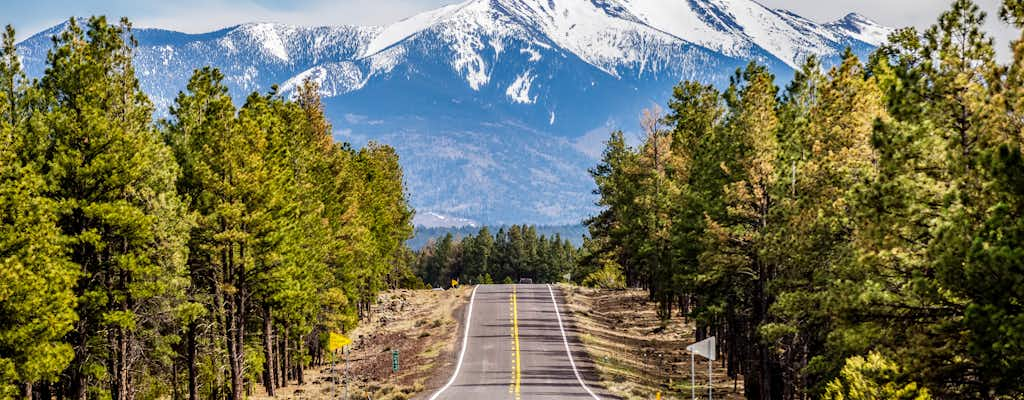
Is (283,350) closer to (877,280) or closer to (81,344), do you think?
(81,344)

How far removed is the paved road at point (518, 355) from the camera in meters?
34.9

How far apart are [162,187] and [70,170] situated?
125 inches

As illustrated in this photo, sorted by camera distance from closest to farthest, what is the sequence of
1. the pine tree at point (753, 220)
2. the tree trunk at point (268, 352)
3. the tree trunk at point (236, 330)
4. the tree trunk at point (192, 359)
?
1. the pine tree at point (753, 220)
2. the tree trunk at point (192, 359)
3. the tree trunk at point (236, 330)
4. the tree trunk at point (268, 352)

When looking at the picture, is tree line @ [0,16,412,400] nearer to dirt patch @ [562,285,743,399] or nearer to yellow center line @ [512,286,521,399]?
yellow center line @ [512,286,521,399]

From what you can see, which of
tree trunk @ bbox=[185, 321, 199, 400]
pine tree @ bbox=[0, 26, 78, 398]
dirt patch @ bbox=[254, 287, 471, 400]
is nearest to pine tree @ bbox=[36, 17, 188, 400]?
pine tree @ bbox=[0, 26, 78, 398]

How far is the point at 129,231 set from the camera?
24156 mm

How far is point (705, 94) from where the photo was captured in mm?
48031

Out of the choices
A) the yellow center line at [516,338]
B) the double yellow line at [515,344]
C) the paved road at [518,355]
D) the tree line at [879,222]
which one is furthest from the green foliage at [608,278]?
the tree line at [879,222]

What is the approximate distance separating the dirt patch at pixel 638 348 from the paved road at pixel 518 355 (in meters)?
1.15

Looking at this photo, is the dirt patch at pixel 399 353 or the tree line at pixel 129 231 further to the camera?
the dirt patch at pixel 399 353

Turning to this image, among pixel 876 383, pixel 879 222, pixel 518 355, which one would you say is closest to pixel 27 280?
pixel 879 222

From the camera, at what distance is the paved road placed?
3488 centimetres

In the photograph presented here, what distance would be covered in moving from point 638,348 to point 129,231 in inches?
1260

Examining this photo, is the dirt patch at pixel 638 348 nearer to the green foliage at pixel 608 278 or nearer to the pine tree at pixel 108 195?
the green foliage at pixel 608 278
